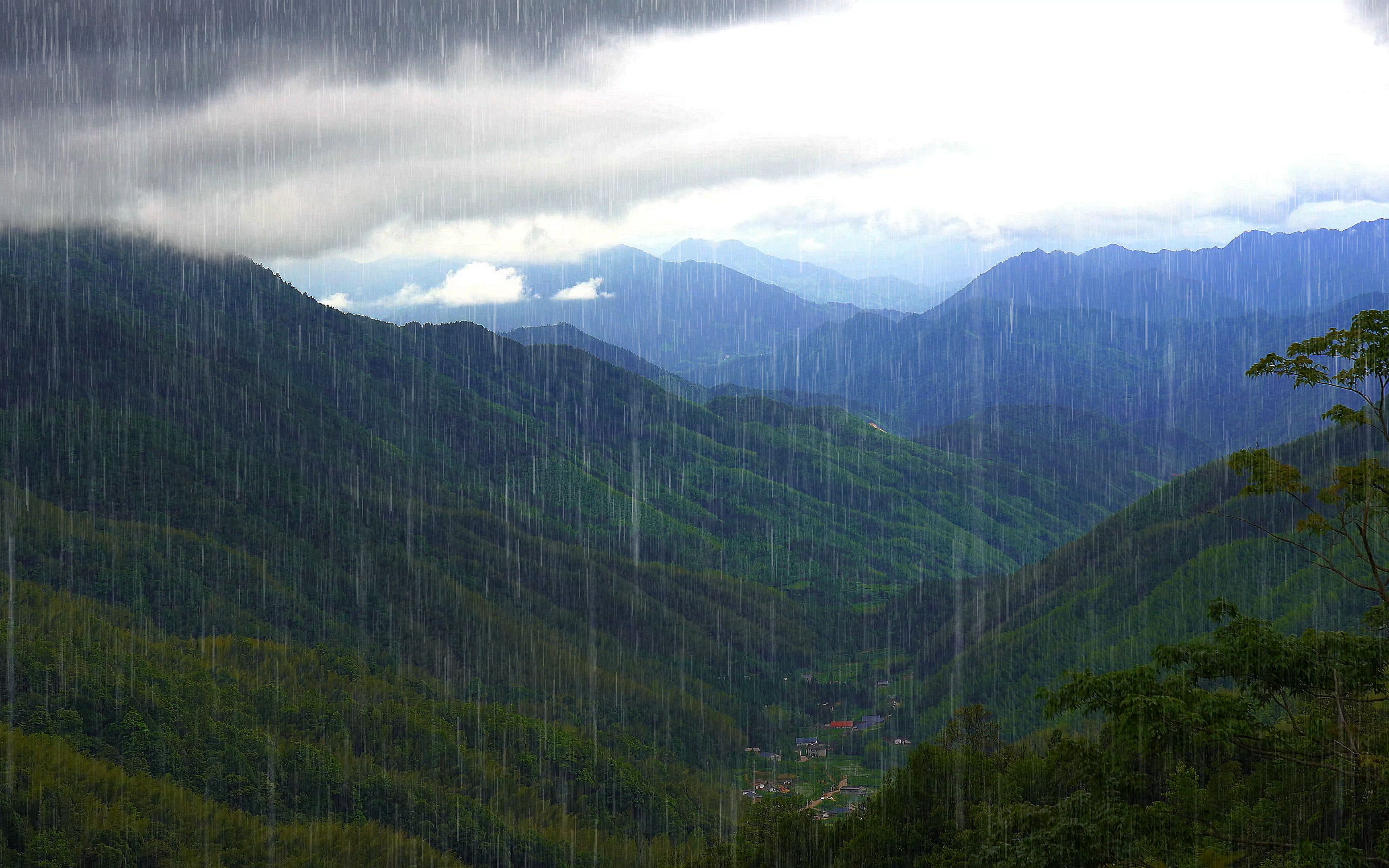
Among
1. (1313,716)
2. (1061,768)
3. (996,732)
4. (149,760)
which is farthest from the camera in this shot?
(149,760)

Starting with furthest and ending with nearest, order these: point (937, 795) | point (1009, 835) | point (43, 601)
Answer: point (43, 601) → point (937, 795) → point (1009, 835)

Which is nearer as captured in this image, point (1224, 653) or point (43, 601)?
point (1224, 653)

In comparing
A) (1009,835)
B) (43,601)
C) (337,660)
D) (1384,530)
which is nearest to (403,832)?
(337,660)

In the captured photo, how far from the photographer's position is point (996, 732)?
8431cm

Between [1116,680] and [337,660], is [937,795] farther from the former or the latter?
[337,660]

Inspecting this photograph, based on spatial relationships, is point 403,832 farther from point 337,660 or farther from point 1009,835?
point 1009,835

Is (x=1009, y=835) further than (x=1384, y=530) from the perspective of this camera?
Yes

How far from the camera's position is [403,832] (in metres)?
131

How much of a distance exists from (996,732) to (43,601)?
7338 inches

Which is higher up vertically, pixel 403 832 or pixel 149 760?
pixel 149 760

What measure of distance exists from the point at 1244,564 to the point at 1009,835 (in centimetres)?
19863

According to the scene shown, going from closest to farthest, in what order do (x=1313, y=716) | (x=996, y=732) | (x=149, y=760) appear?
(x=1313, y=716)
(x=996, y=732)
(x=149, y=760)

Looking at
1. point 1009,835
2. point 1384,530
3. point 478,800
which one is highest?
point 1384,530

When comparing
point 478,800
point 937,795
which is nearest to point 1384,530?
point 937,795
